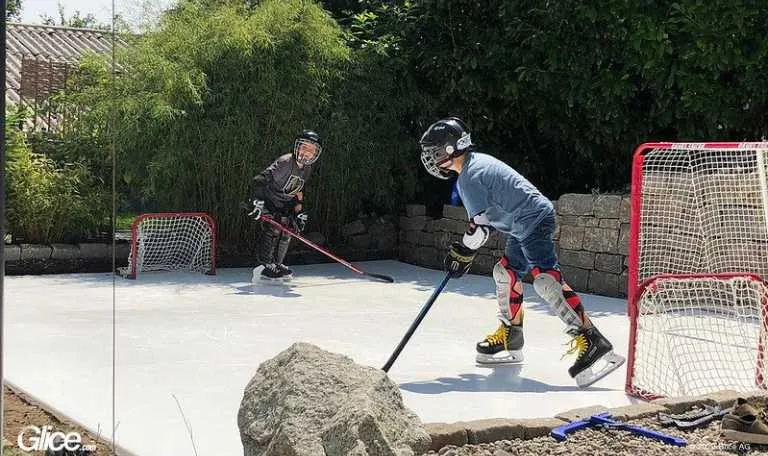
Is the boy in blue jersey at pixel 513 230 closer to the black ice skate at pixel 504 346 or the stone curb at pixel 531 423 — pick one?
the black ice skate at pixel 504 346

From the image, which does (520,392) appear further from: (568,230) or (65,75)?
(65,75)

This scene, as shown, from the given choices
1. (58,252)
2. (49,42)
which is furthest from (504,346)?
(49,42)

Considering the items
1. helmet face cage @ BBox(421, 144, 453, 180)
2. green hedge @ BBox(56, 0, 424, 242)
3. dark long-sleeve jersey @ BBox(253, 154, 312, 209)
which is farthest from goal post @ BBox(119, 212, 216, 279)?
helmet face cage @ BBox(421, 144, 453, 180)

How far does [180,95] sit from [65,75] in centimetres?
203

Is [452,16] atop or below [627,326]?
atop

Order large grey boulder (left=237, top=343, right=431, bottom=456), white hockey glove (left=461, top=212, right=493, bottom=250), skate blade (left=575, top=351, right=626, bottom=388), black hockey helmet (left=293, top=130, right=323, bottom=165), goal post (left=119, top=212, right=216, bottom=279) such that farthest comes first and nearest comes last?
goal post (left=119, top=212, right=216, bottom=279), black hockey helmet (left=293, top=130, right=323, bottom=165), white hockey glove (left=461, top=212, right=493, bottom=250), skate blade (left=575, top=351, right=626, bottom=388), large grey boulder (left=237, top=343, right=431, bottom=456)

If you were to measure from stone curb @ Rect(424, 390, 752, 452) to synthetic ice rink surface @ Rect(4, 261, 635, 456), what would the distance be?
2.12ft

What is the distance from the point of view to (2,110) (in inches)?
119

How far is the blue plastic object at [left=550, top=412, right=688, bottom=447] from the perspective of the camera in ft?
14.1

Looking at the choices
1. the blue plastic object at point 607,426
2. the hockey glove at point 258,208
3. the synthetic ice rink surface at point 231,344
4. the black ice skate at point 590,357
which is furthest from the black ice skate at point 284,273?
the blue plastic object at point 607,426

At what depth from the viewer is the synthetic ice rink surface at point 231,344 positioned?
5.22m

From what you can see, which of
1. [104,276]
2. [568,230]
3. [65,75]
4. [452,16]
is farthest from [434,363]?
[65,75]

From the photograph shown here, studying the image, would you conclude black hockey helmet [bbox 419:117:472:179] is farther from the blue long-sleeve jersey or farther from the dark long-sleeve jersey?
the dark long-sleeve jersey

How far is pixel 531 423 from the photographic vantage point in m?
4.36
